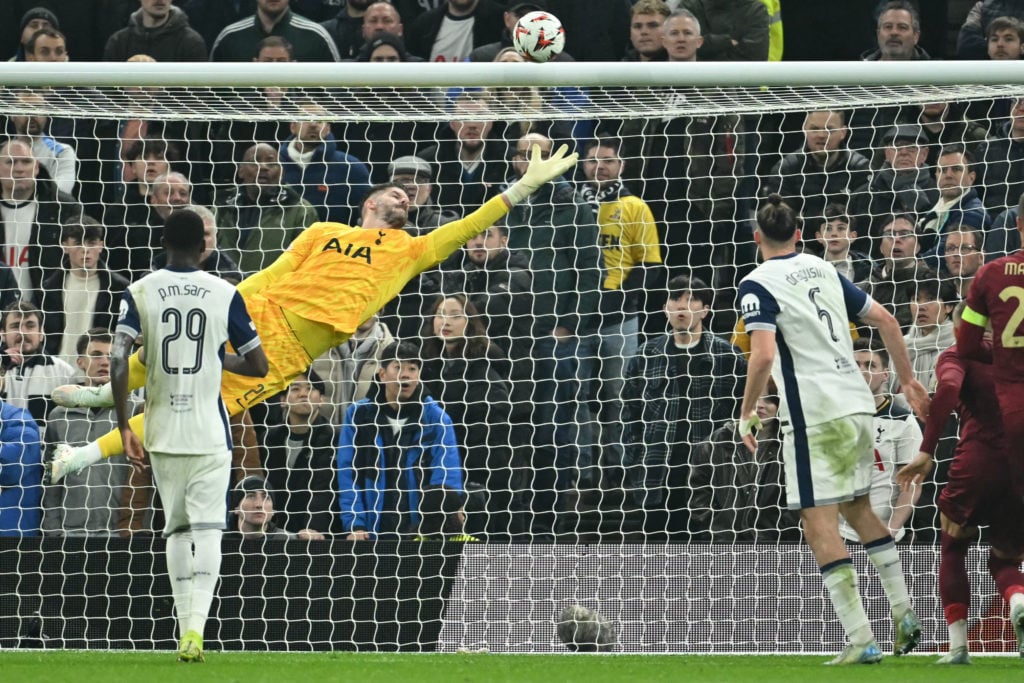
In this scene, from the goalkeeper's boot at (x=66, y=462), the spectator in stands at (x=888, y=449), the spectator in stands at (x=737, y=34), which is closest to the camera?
the goalkeeper's boot at (x=66, y=462)

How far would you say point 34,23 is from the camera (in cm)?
1115

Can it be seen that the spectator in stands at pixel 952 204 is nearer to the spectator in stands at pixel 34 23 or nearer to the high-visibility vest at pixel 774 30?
the high-visibility vest at pixel 774 30

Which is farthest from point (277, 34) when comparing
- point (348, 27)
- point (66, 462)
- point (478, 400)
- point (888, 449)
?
point (888, 449)

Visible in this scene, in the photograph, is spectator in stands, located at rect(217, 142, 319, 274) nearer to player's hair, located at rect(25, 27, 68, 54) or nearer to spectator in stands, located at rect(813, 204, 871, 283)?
player's hair, located at rect(25, 27, 68, 54)

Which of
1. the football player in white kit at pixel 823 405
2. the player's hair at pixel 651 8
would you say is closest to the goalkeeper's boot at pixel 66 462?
the football player in white kit at pixel 823 405

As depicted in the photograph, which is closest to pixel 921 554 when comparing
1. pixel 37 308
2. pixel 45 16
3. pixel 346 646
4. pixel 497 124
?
pixel 346 646

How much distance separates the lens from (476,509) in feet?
32.0

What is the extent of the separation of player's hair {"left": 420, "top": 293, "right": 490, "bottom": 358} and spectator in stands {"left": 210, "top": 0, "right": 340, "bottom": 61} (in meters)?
2.56

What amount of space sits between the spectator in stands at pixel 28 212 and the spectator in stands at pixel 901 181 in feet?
18.1

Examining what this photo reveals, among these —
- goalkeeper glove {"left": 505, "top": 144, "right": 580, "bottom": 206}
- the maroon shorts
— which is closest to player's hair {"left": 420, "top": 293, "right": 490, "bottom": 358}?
goalkeeper glove {"left": 505, "top": 144, "right": 580, "bottom": 206}

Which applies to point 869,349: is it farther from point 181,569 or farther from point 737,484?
point 181,569

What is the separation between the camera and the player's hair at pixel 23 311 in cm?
944

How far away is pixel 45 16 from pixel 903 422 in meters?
7.08

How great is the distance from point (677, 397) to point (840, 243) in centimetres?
146
